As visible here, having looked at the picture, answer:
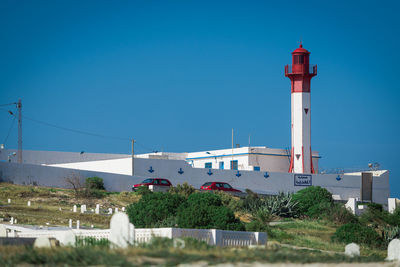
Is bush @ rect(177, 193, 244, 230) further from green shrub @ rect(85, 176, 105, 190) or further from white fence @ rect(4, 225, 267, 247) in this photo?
green shrub @ rect(85, 176, 105, 190)

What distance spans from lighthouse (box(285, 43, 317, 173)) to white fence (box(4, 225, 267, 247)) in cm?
3475

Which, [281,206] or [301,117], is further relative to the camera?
[301,117]

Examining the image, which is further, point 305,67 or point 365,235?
point 305,67

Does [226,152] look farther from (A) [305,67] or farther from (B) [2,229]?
(B) [2,229]

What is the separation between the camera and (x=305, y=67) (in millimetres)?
56281

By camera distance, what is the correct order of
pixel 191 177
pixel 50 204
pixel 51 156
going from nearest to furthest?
pixel 50 204, pixel 191 177, pixel 51 156

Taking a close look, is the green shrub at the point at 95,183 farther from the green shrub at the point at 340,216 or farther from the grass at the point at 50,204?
the green shrub at the point at 340,216

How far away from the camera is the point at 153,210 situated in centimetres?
2578

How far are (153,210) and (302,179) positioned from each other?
3067cm

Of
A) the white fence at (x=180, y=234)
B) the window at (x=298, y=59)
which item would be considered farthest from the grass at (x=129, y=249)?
the window at (x=298, y=59)

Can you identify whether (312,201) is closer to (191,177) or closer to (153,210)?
(191,177)

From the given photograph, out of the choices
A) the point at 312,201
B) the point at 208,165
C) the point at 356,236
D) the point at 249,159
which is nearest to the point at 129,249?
the point at 356,236

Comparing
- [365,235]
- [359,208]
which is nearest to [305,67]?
[359,208]

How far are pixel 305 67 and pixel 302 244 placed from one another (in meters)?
34.4
